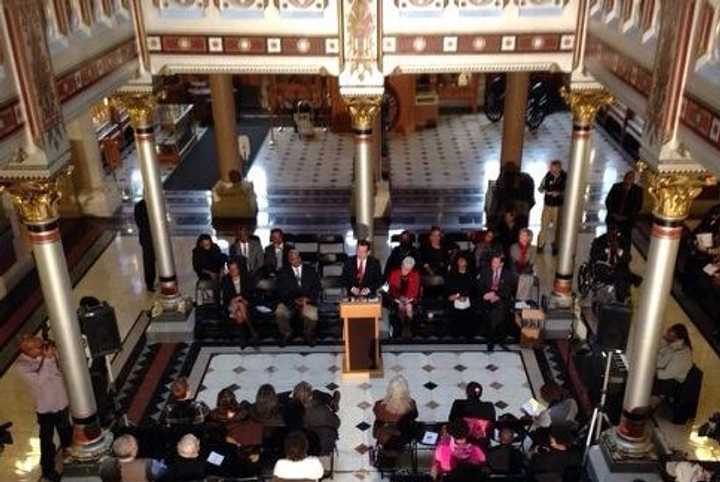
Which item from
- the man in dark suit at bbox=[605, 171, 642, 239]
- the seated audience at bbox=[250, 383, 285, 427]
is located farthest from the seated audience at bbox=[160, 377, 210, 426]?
the man in dark suit at bbox=[605, 171, 642, 239]

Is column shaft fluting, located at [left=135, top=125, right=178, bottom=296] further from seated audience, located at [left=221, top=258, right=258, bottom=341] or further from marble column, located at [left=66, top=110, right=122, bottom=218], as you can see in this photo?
marble column, located at [left=66, top=110, right=122, bottom=218]

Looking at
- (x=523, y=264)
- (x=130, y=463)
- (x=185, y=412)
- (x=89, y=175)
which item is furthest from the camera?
(x=89, y=175)

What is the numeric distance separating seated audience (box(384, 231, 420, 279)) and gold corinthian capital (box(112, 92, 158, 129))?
145 inches

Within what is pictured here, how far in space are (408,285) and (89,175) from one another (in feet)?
24.8

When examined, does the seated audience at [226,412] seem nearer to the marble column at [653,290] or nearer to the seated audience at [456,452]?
the seated audience at [456,452]

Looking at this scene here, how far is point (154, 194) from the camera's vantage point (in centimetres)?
1007

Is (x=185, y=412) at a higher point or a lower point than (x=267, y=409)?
lower

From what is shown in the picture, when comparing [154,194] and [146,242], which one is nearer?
[154,194]

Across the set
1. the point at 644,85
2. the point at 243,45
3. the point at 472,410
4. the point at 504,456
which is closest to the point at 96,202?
the point at 243,45

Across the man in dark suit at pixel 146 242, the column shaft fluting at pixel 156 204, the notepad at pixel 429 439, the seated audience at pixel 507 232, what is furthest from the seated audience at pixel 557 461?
the man in dark suit at pixel 146 242

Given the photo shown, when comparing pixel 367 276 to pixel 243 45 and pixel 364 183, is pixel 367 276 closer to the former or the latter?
pixel 364 183

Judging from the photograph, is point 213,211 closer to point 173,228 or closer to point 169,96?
point 173,228

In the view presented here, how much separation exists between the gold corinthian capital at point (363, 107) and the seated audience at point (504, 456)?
4188 millimetres

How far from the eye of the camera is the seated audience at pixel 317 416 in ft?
24.7
